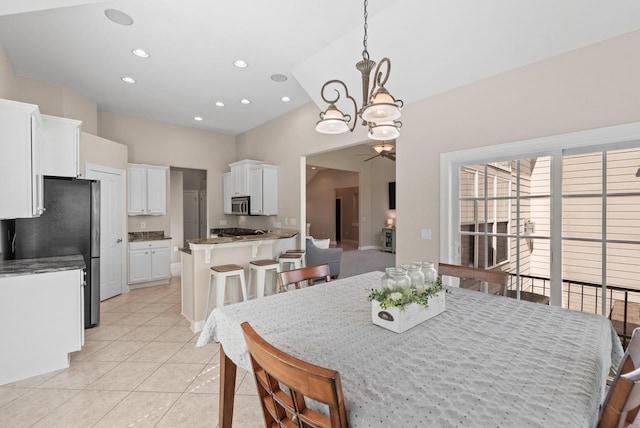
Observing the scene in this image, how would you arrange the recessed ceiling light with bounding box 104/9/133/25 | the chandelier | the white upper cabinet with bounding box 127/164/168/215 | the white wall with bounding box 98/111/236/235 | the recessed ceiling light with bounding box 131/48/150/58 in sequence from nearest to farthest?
the chandelier → the recessed ceiling light with bounding box 104/9/133/25 → the recessed ceiling light with bounding box 131/48/150/58 → the white upper cabinet with bounding box 127/164/168/215 → the white wall with bounding box 98/111/236/235

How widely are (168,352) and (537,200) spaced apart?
3660mm

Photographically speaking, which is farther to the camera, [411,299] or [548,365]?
[411,299]

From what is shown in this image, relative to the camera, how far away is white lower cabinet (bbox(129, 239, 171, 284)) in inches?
194

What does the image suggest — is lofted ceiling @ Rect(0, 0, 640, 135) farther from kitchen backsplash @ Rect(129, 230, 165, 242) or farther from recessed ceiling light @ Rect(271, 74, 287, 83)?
kitchen backsplash @ Rect(129, 230, 165, 242)

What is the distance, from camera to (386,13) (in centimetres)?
250

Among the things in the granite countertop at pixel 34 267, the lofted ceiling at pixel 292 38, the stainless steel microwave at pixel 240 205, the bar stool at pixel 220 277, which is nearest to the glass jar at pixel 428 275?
the lofted ceiling at pixel 292 38

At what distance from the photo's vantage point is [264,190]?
17.7 ft

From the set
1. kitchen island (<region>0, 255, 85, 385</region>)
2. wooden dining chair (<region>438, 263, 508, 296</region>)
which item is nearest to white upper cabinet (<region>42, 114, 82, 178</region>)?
kitchen island (<region>0, 255, 85, 385</region>)

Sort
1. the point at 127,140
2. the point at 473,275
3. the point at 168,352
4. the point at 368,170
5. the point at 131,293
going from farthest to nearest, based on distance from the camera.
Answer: the point at 368,170 < the point at 127,140 < the point at 131,293 < the point at 168,352 < the point at 473,275

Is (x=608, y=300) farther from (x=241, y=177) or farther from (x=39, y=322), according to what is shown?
(x=241, y=177)

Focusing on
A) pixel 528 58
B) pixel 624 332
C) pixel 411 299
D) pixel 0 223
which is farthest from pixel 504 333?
pixel 0 223

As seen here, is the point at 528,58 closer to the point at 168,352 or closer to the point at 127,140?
the point at 168,352

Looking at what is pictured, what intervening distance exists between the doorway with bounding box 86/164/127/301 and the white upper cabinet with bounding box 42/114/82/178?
2.64 feet

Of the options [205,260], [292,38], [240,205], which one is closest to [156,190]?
[240,205]
